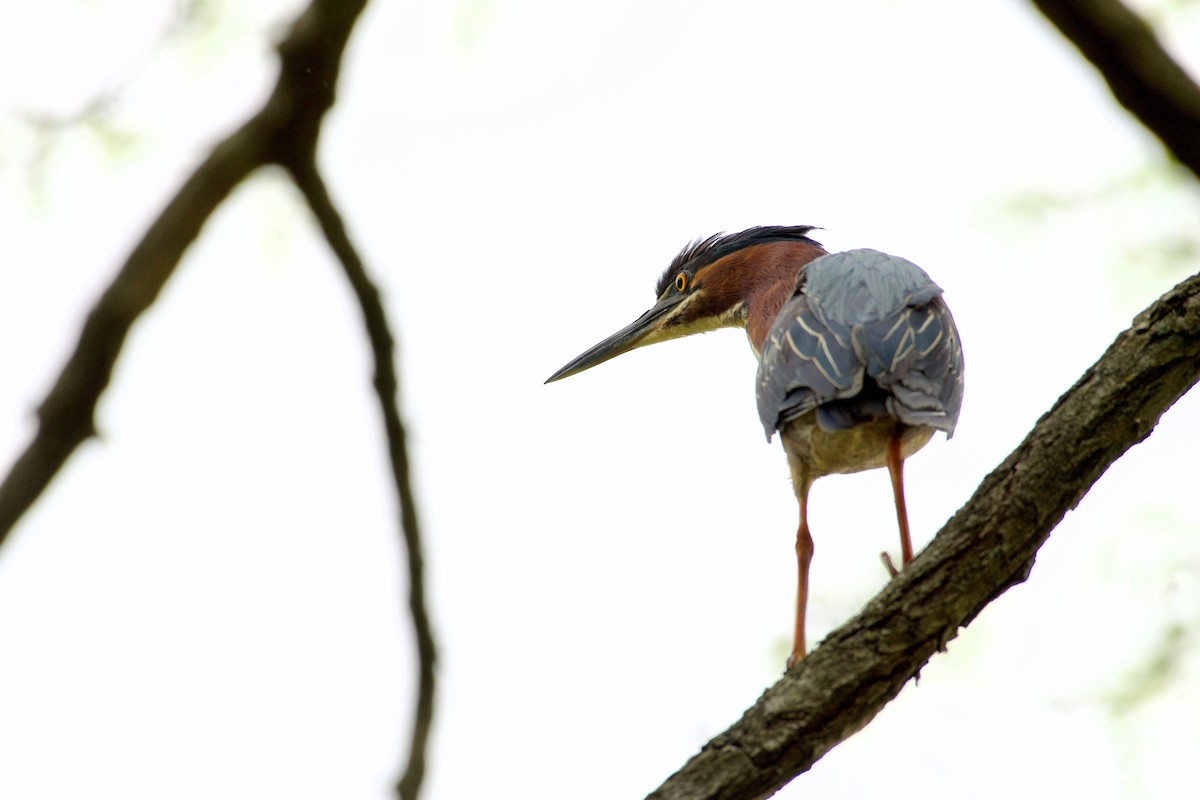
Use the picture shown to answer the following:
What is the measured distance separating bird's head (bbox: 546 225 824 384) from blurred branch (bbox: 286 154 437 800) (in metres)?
1.81

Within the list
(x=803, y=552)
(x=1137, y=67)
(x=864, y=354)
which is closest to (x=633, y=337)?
(x=803, y=552)

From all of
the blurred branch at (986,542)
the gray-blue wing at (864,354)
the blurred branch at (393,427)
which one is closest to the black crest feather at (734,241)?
the gray-blue wing at (864,354)

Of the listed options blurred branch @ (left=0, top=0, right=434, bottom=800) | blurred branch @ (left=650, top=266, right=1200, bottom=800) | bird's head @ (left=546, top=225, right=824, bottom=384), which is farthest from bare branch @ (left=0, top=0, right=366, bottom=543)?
bird's head @ (left=546, top=225, right=824, bottom=384)

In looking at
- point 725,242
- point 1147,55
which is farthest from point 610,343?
point 1147,55

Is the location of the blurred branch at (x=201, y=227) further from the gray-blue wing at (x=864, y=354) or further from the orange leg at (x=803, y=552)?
the orange leg at (x=803, y=552)

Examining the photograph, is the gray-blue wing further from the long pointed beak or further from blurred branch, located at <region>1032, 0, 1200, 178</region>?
the long pointed beak

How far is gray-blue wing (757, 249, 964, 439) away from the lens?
4039 mm

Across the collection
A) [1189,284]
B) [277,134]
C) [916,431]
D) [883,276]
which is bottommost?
[1189,284]

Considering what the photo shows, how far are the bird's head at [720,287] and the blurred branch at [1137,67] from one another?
2.17 m

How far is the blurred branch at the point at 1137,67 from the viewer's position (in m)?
3.31

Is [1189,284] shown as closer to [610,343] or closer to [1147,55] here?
[1147,55]

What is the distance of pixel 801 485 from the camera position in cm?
460

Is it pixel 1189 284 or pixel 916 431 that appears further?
pixel 916 431

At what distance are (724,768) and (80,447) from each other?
1.98 meters
